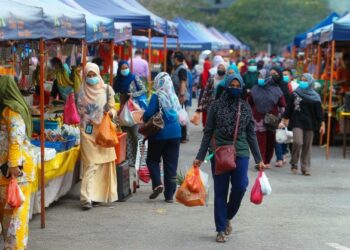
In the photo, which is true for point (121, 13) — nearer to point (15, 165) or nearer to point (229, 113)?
point (229, 113)

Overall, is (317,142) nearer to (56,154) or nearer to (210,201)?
(210,201)

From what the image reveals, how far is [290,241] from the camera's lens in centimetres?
848

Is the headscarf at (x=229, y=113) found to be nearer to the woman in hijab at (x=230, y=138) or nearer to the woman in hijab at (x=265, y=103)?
the woman in hijab at (x=230, y=138)

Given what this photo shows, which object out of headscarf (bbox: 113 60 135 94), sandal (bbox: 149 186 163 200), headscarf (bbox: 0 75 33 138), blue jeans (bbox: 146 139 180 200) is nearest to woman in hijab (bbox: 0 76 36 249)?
headscarf (bbox: 0 75 33 138)

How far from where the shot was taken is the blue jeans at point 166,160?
10625 millimetres

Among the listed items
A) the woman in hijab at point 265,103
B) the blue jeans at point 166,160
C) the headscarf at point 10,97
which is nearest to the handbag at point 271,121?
the woman in hijab at point 265,103

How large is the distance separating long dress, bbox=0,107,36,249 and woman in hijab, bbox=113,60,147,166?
5.66m

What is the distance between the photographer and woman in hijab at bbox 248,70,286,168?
13.9m

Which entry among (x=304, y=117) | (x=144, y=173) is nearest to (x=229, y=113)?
(x=144, y=173)

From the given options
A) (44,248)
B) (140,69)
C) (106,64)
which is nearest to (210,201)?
(44,248)

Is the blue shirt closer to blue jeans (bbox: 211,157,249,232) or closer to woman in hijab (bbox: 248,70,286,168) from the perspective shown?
blue jeans (bbox: 211,157,249,232)

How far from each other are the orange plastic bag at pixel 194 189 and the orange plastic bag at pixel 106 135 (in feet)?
5.95

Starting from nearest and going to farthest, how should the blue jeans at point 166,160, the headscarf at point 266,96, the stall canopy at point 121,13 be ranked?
1. the blue jeans at point 166,160
2. the headscarf at point 266,96
3. the stall canopy at point 121,13

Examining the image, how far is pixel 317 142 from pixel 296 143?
4911 millimetres
